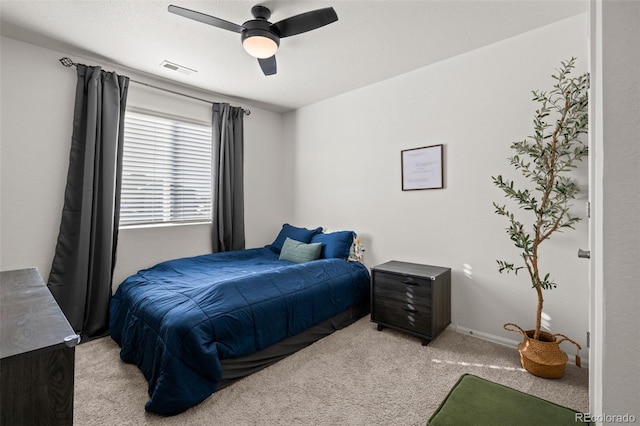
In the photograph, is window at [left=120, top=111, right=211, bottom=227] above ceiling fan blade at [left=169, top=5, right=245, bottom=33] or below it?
below

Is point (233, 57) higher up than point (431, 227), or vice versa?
point (233, 57)

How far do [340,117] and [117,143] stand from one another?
248 cm

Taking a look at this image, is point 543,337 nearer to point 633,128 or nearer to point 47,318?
point 633,128

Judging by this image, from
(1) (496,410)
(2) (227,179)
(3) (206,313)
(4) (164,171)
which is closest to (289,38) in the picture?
(2) (227,179)

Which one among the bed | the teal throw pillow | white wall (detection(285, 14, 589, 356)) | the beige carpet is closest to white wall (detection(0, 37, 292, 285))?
the bed

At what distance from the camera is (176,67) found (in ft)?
9.57

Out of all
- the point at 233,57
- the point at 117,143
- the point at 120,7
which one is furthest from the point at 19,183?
the point at 233,57

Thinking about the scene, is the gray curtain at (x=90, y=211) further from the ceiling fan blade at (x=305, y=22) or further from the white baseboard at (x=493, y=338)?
the white baseboard at (x=493, y=338)

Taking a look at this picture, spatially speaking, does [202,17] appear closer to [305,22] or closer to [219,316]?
[305,22]

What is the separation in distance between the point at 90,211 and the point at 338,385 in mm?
2625

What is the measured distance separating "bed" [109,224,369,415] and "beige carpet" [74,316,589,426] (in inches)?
4.2

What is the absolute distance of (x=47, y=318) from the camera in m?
1.07

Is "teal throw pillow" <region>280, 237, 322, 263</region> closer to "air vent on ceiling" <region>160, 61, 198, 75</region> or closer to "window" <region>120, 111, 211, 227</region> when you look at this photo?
"window" <region>120, 111, 211, 227</region>

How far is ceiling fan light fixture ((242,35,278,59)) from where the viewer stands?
6.77 feet
